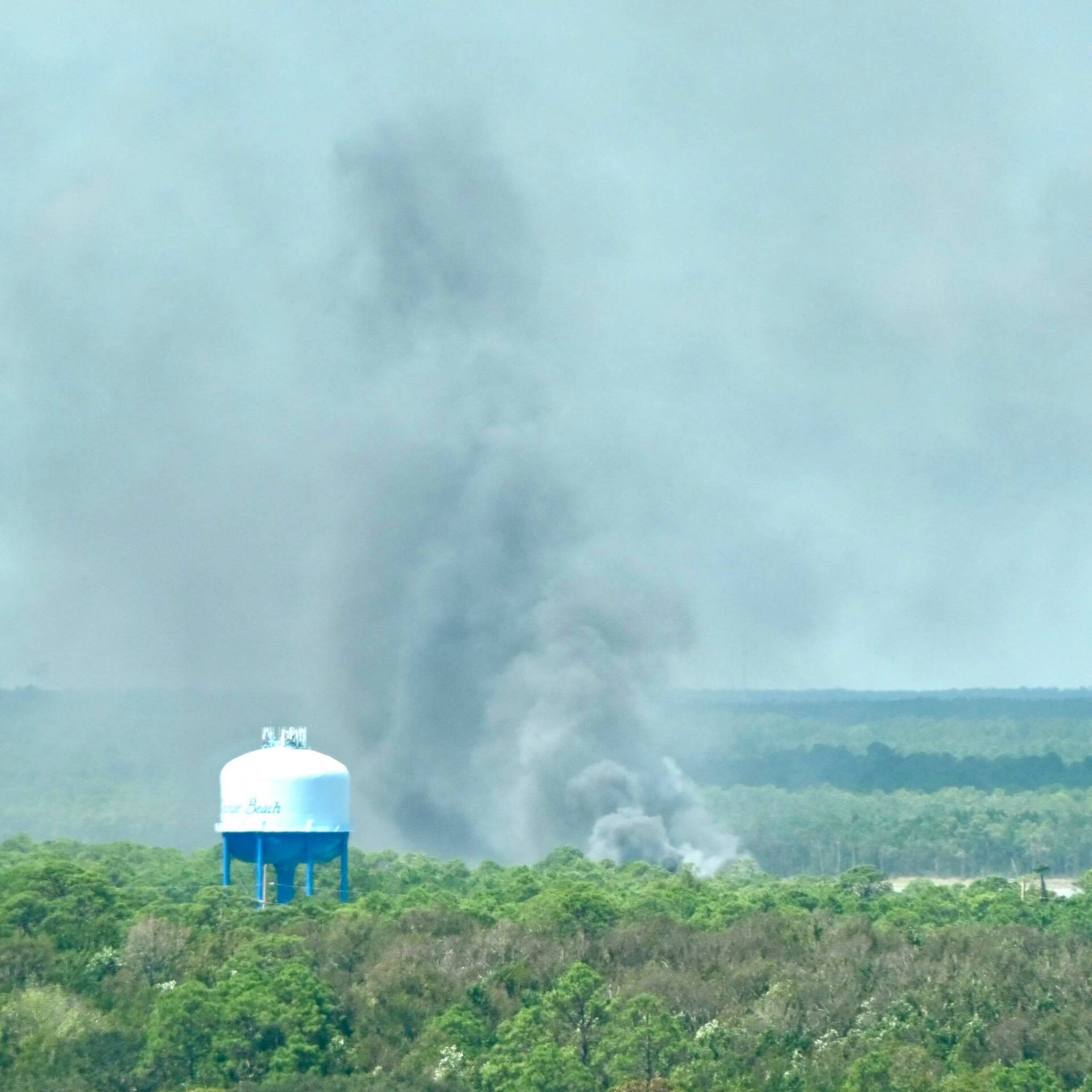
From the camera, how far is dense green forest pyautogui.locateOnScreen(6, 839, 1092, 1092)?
85.9 m

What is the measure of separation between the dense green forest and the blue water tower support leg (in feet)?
2.76

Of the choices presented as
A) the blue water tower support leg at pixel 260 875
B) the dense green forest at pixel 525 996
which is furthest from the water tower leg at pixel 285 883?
the blue water tower support leg at pixel 260 875

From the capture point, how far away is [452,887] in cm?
15488

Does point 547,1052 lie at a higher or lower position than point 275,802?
lower

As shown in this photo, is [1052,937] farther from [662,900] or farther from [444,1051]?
[444,1051]

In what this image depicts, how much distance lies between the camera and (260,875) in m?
122

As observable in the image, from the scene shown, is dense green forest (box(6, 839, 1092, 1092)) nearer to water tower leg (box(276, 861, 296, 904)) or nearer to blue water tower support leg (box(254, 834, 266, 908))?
blue water tower support leg (box(254, 834, 266, 908))

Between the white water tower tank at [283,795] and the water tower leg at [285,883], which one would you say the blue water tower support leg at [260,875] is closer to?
the white water tower tank at [283,795]

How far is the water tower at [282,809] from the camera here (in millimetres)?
119438

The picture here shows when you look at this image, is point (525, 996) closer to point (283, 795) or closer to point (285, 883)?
point (283, 795)

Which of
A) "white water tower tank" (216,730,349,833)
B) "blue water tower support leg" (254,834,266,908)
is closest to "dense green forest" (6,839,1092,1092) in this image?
"blue water tower support leg" (254,834,266,908)

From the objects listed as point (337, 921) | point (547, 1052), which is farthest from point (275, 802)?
point (547, 1052)

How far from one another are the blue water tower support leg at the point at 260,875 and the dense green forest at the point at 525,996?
840mm

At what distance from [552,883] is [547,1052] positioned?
5728 cm
